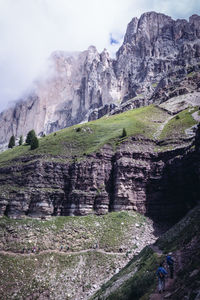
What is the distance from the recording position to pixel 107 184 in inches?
2201

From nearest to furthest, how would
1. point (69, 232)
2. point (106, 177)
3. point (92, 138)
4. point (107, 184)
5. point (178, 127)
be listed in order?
1. point (69, 232)
2. point (107, 184)
3. point (106, 177)
4. point (92, 138)
5. point (178, 127)

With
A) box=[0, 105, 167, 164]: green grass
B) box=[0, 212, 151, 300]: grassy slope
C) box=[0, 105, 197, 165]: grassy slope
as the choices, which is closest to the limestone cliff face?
box=[0, 212, 151, 300]: grassy slope

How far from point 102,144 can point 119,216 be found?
76.4ft

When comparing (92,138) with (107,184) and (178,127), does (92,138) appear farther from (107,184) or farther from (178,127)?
(178,127)

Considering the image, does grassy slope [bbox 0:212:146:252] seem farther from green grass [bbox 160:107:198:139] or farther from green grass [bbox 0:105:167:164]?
green grass [bbox 160:107:198:139]

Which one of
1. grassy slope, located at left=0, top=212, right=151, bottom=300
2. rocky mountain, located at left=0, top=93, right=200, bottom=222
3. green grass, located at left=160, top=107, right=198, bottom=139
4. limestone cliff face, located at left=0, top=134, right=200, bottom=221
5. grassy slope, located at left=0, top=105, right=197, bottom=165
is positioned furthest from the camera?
green grass, located at left=160, top=107, right=198, bottom=139

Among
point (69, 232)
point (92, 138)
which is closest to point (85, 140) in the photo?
point (92, 138)

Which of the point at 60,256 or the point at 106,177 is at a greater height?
the point at 106,177

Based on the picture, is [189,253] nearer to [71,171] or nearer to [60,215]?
[60,215]

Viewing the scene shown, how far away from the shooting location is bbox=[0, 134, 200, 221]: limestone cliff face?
48.2 m

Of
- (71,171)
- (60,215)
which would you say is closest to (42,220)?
(60,215)

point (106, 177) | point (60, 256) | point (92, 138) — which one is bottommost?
point (60, 256)

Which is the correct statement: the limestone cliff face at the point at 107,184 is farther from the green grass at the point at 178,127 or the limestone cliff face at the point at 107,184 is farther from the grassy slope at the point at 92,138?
the green grass at the point at 178,127

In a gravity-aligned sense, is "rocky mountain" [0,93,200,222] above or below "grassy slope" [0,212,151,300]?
above
